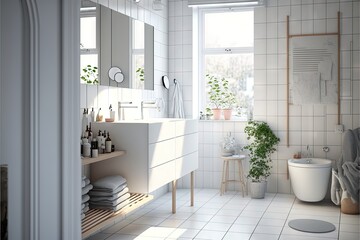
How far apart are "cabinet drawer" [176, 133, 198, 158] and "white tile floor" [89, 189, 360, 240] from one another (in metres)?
0.64

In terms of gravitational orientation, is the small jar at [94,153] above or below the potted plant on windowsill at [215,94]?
below

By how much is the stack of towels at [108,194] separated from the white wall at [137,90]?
0.67 metres

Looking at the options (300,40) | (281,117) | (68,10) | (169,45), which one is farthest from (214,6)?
(68,10)

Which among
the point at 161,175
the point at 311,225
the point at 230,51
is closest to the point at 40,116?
the point at 161,175

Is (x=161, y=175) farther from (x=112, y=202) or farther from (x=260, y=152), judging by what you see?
(x=260, y=152)

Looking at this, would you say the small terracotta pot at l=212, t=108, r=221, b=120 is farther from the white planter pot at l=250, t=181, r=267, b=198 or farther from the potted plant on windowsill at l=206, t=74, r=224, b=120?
the white planter pot at l=250, t=181, r=267, b=198

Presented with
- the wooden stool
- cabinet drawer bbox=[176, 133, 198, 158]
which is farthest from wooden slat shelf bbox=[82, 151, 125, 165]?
the wooden stool

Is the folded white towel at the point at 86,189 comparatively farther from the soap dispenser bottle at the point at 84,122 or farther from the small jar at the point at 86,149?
the soap dispenser bottle at the point at 84,122

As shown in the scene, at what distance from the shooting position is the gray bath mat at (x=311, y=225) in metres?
4.04

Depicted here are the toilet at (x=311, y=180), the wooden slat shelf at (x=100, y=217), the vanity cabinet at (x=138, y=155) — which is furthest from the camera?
the toilet at (x=311, y=180)

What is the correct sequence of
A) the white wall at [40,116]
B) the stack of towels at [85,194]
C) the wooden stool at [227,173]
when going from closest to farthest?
the white wall at [40,116], the stack of towels at [85,194], the wooden stool at [227,173]

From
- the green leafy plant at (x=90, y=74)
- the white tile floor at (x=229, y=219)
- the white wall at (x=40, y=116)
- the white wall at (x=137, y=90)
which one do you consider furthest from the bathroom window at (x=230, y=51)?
the white wall at (x=40, y=116)

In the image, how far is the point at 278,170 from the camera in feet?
18.8

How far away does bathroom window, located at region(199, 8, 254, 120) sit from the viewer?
20.0 ft
